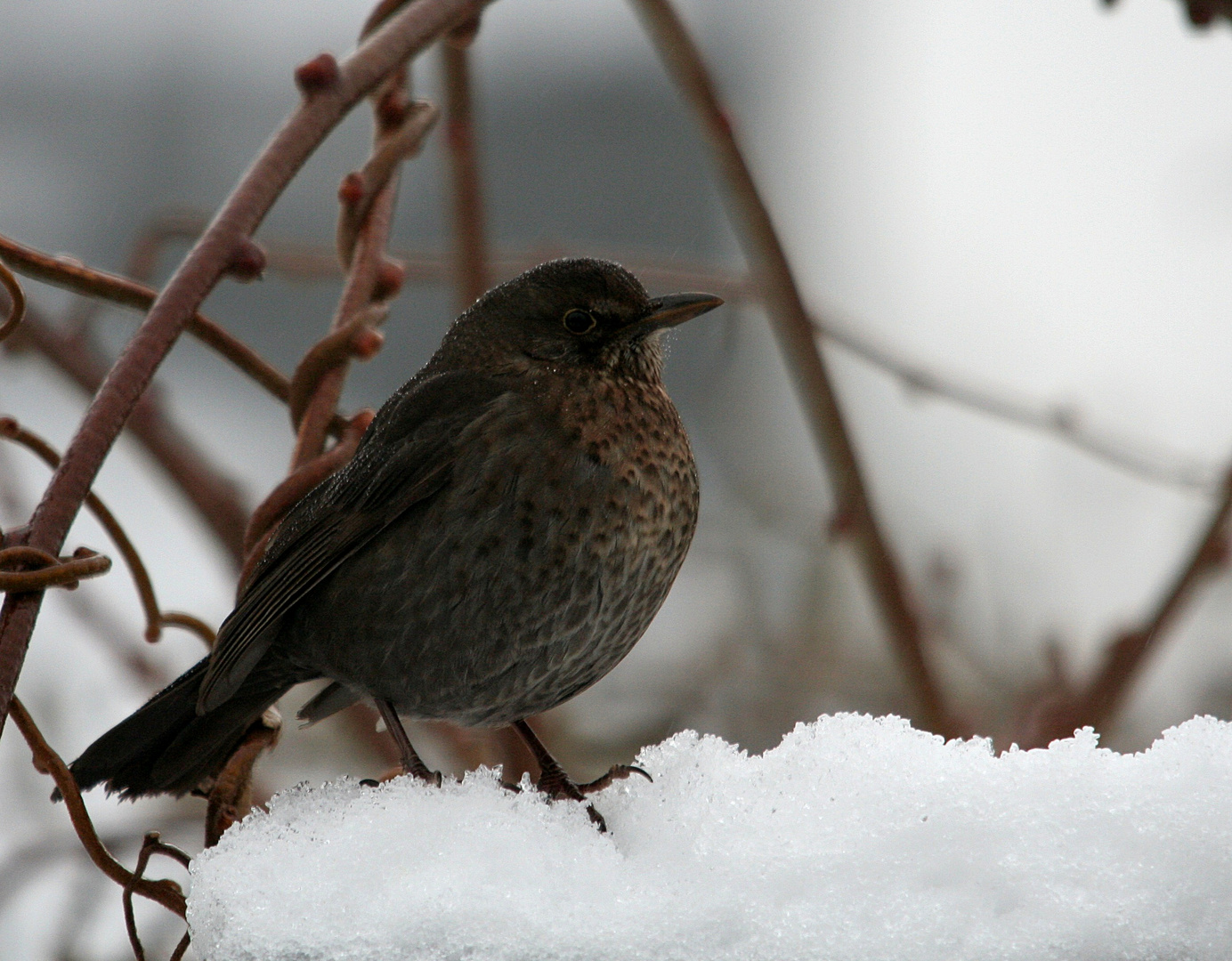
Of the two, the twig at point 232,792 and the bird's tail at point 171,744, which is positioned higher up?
the bird's tail at point 171,744

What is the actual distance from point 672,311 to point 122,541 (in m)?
0.68

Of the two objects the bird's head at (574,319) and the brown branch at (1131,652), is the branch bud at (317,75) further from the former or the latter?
the brown branch at (1131,652)

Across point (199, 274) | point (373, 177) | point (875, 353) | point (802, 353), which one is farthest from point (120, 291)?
point (875, 353)

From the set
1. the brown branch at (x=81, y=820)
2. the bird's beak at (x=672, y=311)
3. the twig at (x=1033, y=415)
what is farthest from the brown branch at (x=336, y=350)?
the twig at (x=1033, y=415)

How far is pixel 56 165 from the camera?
6.93 m

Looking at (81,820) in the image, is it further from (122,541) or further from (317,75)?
(317,75)

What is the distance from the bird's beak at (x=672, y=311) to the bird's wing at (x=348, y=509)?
0.64 ft

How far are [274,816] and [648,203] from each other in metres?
4.12

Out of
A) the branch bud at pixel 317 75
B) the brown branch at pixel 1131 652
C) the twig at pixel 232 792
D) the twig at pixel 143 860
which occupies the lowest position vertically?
the twig at pixel 143 860

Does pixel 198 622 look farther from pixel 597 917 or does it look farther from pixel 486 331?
pixel 597 917

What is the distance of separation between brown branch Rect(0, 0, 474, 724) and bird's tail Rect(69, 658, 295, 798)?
356mm

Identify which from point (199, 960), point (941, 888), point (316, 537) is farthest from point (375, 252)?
point (941, 888)

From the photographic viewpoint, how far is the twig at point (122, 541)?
127 centimetres

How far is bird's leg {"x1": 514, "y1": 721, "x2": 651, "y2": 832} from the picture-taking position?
4.11 feet
